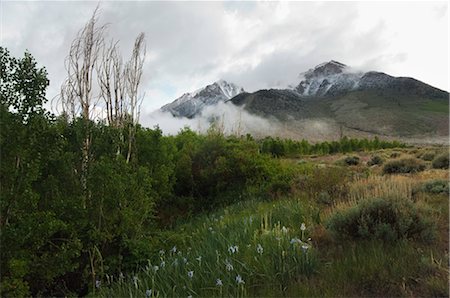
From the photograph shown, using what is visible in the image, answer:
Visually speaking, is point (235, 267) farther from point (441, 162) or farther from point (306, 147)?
point (306, 147)

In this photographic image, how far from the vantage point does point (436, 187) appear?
8.41 m

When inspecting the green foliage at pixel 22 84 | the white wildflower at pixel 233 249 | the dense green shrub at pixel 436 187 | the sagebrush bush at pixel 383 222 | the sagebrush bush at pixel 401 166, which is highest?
the green foliage at pixel 22 84

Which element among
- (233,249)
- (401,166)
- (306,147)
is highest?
(306,147)

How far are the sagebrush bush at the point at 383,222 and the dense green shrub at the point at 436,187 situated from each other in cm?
255

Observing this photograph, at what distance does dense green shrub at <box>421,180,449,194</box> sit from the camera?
27.1 feet

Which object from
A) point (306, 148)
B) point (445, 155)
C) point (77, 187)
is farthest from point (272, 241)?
point (306, 148)

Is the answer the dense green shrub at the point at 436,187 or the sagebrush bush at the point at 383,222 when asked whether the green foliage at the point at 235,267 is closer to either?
the sagebrush bush at the point at 383,222

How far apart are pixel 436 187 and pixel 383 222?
355cm

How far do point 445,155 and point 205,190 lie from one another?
396 inches

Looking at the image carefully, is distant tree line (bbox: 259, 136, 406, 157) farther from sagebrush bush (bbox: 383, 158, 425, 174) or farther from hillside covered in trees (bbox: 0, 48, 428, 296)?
hillside covered in trees (bbox: 0, 48, 428, 296)

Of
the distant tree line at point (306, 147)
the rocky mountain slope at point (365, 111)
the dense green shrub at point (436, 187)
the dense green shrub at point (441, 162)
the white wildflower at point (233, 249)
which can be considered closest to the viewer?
the white wildflower at point (233, 249)

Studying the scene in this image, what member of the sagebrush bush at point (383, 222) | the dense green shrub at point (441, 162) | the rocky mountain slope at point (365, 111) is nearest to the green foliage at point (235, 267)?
the sagebrush bush at point (383, 222)

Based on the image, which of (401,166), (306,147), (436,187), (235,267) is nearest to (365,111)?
(306,147)

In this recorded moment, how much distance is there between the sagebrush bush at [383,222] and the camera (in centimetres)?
537
